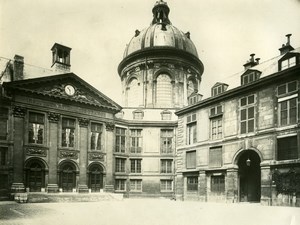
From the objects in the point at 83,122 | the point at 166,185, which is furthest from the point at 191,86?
the point at 83,122

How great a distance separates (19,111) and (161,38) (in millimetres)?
18892

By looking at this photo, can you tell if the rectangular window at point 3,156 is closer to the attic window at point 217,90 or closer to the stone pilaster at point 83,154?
the stone pilaster at point 83,154

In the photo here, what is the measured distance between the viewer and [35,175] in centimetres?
2384

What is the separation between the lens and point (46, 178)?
79.5ft

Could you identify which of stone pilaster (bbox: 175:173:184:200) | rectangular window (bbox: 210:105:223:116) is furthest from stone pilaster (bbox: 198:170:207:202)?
rectangular window (bbox: 210:105:223:116)

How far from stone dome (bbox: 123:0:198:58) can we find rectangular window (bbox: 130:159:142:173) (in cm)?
1251

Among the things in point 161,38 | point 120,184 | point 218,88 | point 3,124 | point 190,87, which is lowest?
point 120,184

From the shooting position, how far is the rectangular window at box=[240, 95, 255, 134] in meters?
19.8

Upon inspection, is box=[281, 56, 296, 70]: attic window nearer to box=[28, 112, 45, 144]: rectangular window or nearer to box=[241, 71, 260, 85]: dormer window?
box=[241, 71, 260, 85]: dormer window

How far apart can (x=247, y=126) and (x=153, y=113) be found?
1392 cm

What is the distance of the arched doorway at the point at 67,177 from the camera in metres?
25.3

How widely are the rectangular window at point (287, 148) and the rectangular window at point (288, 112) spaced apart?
0.88m

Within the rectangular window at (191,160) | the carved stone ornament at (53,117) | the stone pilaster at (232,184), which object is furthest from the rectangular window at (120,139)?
the stone pilaster at (232,184)

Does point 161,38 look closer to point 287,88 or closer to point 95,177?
point 95,177
